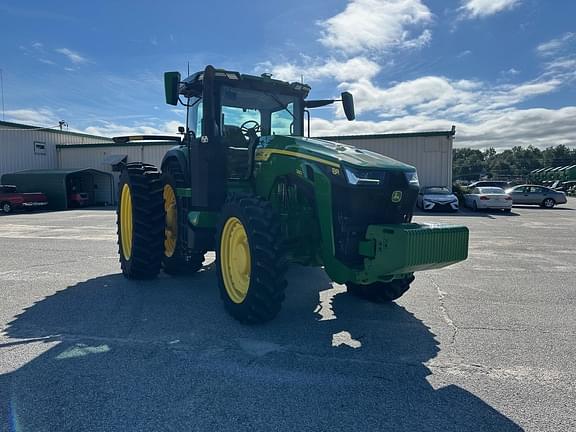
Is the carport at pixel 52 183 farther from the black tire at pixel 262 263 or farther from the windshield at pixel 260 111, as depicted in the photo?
the black tire at pixel 262 263

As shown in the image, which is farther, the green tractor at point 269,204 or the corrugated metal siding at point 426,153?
the corrugated metal siding at point 426,153

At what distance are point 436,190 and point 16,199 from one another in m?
21.4

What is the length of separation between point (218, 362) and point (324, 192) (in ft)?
6.01

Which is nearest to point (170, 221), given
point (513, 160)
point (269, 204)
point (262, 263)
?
point (269, 204)

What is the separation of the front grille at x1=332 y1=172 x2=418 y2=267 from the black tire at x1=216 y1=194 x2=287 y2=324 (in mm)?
585

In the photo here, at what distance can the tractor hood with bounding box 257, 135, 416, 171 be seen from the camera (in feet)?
13.0

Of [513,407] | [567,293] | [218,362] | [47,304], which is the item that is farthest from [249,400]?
[567,293]

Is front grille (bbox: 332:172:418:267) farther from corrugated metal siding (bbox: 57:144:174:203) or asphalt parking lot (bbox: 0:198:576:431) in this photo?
corrugated metal siding (bbox: 57:144:174:203)

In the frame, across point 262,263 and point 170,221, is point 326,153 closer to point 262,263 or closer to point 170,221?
point 262,263

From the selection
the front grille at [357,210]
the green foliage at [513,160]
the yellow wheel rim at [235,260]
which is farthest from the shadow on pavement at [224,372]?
the green foliage at [513,160]

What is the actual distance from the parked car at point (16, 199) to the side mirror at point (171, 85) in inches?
797

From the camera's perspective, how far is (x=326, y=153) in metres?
4.08

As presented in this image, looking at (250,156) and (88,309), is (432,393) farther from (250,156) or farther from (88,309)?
(88,309)

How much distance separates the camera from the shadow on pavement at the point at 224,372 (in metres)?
2.65
